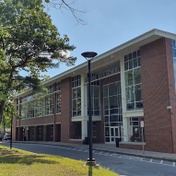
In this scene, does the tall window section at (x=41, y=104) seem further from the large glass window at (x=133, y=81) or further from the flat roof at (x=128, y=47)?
the large glass window at (x=133, y=81)

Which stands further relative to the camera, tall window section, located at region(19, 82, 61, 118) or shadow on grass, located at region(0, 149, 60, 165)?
tall window section, located at region(19, 82, 61, 118)

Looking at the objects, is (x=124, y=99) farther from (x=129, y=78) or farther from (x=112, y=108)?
(x=112, y=108)

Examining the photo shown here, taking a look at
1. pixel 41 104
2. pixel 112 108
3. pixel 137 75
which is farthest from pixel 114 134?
pixel 41 104

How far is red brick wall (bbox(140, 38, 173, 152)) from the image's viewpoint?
66.6 feet

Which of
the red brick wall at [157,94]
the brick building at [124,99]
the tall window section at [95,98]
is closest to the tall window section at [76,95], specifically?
the brick building at [124,99]

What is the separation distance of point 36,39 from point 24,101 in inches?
1496

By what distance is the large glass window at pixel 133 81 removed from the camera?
945 inches

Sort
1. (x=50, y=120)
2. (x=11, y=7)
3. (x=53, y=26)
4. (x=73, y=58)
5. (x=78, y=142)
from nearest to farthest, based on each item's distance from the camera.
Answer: (x=11, y=7), (x=53, y=26), (x=73, y=58), (x=78, y=142), (x=50, y=120)

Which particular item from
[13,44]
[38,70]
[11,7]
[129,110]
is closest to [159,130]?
[129,110]

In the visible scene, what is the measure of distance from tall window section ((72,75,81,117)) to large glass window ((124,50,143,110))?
10037mm

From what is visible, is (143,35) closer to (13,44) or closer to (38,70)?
(38,70)

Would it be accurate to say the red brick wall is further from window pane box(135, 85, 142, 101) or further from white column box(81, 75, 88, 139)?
white column box(81, 75, 88, 139)

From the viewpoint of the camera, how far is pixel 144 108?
73.9ft

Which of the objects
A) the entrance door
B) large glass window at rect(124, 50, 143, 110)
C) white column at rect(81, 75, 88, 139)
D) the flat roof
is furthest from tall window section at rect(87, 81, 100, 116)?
large glass window at rect(124, 50, 143, 110)
